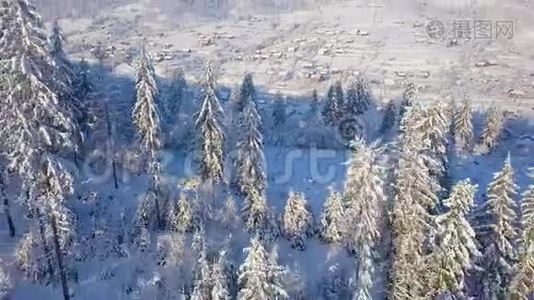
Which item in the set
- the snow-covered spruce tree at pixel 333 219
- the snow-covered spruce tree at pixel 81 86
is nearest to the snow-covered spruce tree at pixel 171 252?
the snow-covered spruce tree at pixel 333 219

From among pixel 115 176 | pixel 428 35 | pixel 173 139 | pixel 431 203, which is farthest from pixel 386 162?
pixel 428 35

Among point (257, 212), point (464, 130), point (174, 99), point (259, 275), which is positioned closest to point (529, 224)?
point (259, 275)

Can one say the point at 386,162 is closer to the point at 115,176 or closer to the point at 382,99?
the point at 115,176

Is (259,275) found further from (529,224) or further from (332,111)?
(332,111)

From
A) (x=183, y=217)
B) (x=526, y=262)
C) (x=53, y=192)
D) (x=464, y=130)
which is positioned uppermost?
(x=53, y=192)

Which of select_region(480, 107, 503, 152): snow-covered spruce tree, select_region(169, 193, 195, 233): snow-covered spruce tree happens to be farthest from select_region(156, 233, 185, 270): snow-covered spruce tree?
select_region(480, 107, 503, 152): snow-covered spruce tree

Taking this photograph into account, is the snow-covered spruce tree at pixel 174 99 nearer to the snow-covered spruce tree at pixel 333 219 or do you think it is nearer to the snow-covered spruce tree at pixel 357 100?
the snow-covered spruce tree at pixel 357 100
